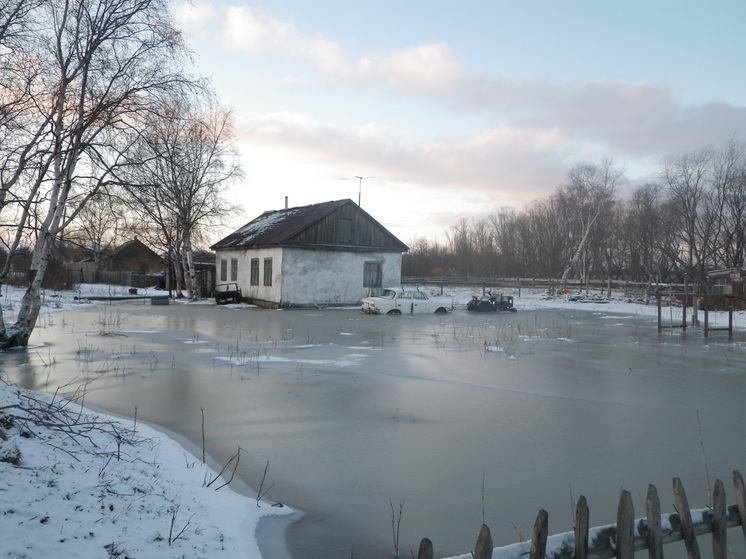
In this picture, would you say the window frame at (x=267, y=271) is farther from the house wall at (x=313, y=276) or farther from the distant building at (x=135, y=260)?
the distant building at (x=135, y=260)

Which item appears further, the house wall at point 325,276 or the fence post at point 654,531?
the house wall at point 325,276

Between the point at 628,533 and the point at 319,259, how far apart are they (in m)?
29.3

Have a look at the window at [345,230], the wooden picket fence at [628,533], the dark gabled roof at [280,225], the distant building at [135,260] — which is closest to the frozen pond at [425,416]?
the wooden picket fence at [628,533]

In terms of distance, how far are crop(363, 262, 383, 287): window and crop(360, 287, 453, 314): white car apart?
569 centimetres

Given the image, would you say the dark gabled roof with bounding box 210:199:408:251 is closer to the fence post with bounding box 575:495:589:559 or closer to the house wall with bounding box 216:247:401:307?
the house wall with bounding box 216:247:401:307

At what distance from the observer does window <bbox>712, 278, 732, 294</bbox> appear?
3056 centimetres

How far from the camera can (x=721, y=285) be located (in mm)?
31312

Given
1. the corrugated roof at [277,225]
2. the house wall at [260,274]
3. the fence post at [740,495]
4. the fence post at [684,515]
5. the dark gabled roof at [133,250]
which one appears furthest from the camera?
the dark gabled roof at [133,250]

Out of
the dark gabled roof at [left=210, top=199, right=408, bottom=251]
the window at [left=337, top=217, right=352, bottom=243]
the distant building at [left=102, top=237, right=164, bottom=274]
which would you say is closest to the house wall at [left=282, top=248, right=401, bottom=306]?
the window at [left=337, top=217, right=352, bottom=243]

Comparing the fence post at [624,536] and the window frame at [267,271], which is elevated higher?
the window frame at [267,271]

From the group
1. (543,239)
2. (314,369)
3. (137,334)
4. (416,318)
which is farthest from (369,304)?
(543,239)

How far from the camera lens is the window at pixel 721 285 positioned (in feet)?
100

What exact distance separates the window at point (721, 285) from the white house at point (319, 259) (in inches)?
684

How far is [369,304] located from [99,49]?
16.8 meters
